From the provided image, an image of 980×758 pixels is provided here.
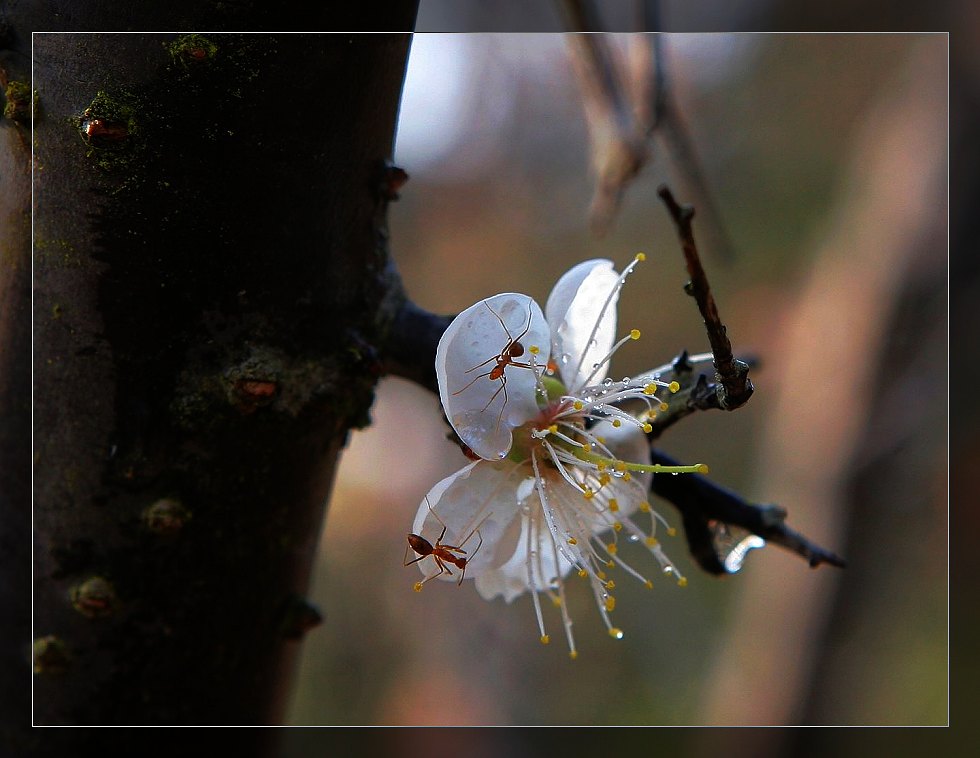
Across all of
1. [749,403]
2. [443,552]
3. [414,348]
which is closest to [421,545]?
[443,552]

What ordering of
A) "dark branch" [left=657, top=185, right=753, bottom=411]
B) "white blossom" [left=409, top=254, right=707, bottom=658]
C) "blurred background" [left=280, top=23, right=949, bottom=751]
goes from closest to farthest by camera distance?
1. "dark branch" [left=657, top=185, right=753, bottom=411]
2. "white blossom" [left=409, top=254, right=707, bottom=658]
3. "blurred background" [left=280, top=23, right=949, bottom=751]

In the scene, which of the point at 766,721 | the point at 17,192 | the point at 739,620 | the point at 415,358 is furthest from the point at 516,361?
the point at 739,620

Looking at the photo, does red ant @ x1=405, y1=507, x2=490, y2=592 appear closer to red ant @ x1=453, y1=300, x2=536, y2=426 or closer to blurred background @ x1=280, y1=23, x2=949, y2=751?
red ant @ x1=453, y1=300, x2=536, y2=426

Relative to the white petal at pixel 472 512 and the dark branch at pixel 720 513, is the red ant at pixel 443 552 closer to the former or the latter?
the white petal at pixel 472 512

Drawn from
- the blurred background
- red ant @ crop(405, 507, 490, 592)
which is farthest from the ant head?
the blurred background

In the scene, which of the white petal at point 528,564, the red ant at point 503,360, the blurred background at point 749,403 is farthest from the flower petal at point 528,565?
the blurred background at point 749,403

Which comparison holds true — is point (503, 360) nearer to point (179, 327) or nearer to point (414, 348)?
point (414, 348)
